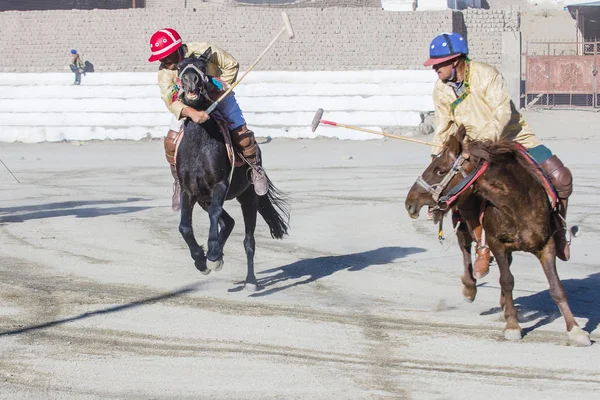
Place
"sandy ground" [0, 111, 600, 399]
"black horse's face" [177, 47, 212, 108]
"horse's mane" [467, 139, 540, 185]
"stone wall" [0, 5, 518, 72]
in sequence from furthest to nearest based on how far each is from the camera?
"stone wall" [0, 5, 518, 72] < "black horse's face" [177, 47, 212, 108] < "horse's mane" [467, 139, 540, 185] < "sandy ground" [0, 111, 600, 399]

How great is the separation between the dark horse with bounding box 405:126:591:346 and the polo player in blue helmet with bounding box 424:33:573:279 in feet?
0.82

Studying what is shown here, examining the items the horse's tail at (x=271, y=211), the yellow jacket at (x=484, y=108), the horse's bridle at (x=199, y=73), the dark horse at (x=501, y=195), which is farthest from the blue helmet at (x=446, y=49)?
the horse's tail at (x=271, y=211)

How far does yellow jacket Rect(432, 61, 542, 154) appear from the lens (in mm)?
7676

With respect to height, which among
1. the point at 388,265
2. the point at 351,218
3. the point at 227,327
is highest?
the point at 227,327

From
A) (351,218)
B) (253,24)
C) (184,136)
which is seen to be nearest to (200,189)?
(184,136)

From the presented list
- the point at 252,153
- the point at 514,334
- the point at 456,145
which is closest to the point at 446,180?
the point at 456,145

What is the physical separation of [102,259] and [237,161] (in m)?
2.41

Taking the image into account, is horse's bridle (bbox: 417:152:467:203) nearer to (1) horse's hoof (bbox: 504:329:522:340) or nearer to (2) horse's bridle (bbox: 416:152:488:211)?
(2) horse's bridle (bbox: 416:152:488:211)

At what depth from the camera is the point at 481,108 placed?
25.9 ft

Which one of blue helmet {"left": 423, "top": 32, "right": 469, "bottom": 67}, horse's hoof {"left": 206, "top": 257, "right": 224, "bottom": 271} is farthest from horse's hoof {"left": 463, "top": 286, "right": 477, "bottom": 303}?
horse's hoof {"left": 206, "top": 257, "right": 224, "bottom": 271}

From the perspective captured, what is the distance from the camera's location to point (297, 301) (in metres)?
9.24

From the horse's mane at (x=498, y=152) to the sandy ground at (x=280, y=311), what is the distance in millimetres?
1299

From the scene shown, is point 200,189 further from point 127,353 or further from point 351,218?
point 351,218

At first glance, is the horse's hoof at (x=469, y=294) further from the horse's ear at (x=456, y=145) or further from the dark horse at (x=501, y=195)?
the horse's ear at (x=456, y=145)
